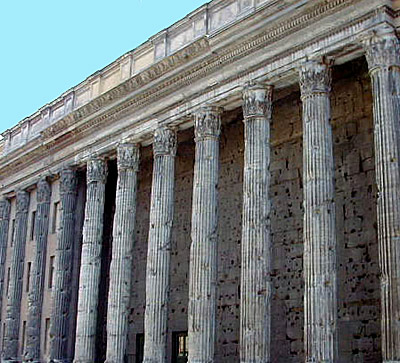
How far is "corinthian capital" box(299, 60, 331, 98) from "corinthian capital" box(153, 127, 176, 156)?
217 inches

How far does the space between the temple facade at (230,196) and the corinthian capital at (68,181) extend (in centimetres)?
7

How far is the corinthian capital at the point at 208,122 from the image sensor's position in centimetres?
1817

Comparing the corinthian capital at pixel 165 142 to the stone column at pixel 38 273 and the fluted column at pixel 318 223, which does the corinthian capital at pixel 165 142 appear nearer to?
the fluted column at pixel 318 223

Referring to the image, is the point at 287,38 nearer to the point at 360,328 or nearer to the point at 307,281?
the point at 307,281

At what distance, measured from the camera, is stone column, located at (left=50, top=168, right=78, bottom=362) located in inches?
909

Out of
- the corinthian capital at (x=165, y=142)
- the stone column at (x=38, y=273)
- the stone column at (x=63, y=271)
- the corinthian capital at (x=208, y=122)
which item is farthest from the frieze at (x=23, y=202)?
the corinthian capital at (x=208, y=122)

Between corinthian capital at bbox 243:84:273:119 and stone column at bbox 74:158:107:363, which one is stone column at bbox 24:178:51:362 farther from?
corinthian capital at bbox 243:84:273:119

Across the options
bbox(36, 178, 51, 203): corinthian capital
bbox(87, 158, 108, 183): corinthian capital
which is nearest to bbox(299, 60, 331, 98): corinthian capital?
bbox(87, 158, 108, 183): corinthian capital

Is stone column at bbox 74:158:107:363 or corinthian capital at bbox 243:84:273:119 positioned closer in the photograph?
corinthian capital at bbox 243:84:273:119

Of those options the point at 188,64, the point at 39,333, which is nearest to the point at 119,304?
the point at 39,333

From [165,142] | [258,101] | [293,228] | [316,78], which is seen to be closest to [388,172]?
[316,78]

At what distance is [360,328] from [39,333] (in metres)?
13.3

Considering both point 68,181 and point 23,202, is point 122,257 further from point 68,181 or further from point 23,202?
point 23,202

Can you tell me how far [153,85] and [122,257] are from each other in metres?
5.58
